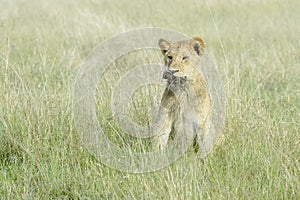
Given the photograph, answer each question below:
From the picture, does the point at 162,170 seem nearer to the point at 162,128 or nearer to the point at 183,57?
the point at 162,128

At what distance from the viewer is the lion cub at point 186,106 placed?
3.84 meters

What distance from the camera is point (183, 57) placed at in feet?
12.3

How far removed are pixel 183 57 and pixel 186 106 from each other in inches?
15.8

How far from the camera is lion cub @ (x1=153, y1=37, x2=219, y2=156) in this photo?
384cm

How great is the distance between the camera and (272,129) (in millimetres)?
3979

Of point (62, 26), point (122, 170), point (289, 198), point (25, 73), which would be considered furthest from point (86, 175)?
point (62, 26)

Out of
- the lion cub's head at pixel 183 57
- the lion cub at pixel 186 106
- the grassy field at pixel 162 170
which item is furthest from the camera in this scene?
the lion cub at pixel 186 106

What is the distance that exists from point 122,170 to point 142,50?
336cm

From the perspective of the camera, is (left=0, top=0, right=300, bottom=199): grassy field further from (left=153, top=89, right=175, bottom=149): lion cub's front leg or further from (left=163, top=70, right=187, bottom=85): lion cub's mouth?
(left=163, top=70, right=187, bottom=85): lion cub's mouth

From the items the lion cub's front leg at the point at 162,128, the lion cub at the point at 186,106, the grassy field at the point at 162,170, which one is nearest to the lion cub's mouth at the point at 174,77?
the lion cub at the point at 186,106

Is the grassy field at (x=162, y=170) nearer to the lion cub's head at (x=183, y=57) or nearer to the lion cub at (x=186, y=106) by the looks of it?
the lion cub at (x=186, y=106)

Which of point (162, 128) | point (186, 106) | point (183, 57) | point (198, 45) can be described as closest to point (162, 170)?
point (162, 128)

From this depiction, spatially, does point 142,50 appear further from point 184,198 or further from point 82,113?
point 184,198

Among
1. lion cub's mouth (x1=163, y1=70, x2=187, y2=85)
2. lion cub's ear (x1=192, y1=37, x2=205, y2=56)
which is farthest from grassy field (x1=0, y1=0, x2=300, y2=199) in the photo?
lion cub's ear (x1=192, y1=37, x2=205, y2=56)
